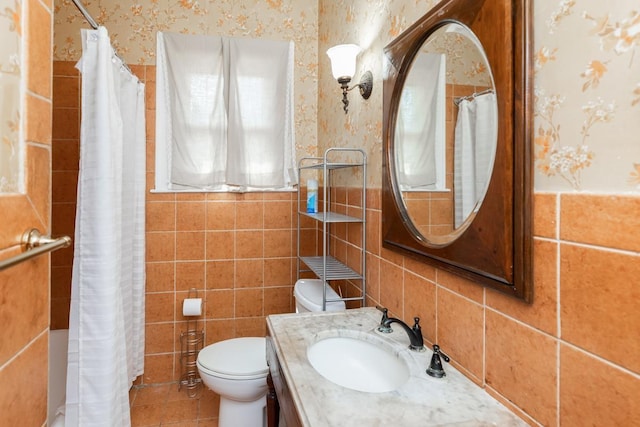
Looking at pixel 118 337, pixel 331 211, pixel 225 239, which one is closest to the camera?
pixel 118 337

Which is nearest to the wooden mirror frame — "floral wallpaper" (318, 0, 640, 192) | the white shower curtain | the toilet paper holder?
"floral wallpaper" (318, 0, 640, 192)

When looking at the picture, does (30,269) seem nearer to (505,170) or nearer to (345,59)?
(505,170)

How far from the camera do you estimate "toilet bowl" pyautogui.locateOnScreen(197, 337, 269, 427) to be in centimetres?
173

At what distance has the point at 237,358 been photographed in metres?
1.89

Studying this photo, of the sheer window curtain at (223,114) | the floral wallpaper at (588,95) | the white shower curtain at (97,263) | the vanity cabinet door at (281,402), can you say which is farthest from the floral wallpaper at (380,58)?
the white shower curtain at (97,263)

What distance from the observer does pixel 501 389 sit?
33.5 inches

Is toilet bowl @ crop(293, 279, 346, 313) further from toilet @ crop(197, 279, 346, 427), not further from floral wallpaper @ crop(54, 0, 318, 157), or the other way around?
floral wallpaper @ crop(54, 0, 318, 157)

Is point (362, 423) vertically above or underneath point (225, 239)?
underneath

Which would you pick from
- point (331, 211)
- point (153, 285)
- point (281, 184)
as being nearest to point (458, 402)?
point (331, 211)

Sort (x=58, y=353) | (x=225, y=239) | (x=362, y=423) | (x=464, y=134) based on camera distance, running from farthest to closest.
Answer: (x=225, y=239) < (x=58, y=353) < (x=464, y=134) < (x=362, y=423)

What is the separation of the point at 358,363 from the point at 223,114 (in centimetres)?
191

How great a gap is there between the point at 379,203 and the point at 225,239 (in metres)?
1.36

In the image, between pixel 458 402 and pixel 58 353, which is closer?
pixel 458 402

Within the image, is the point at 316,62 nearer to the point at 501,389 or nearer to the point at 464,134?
the point at 464,134
